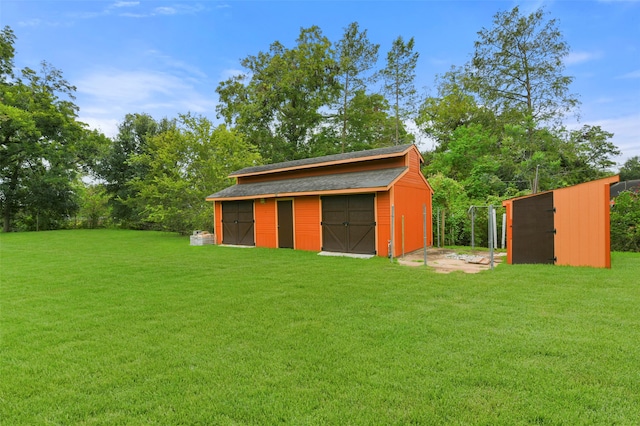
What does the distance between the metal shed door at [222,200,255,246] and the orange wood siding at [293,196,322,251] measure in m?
2.19

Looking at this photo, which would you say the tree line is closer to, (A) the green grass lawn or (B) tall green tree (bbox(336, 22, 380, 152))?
(B) tall green tree (bbox(336, 22, 380, 152))

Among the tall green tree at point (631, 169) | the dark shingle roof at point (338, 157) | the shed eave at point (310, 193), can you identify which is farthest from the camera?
the tall green tree at point (631, 169)

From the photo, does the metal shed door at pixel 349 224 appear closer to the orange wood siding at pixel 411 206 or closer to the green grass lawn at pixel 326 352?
the orange wood siding at pixel 411 206

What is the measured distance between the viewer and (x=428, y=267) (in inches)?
289

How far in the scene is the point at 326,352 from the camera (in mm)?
2975

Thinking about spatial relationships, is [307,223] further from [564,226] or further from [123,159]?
[123,159]

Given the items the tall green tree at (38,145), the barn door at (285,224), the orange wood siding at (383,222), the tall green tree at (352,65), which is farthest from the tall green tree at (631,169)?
the tall green tree at (38,145)

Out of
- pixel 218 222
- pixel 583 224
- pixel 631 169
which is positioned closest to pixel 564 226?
pixel 583 224

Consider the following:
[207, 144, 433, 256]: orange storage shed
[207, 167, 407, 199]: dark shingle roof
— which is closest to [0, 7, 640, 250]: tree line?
[207, 144, 433, 256]: orange storage shed

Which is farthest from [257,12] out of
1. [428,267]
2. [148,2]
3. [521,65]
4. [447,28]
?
[521,65]

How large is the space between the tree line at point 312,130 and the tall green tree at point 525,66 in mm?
54

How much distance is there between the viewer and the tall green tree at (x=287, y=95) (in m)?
23.7

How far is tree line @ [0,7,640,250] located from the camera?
16.2 m

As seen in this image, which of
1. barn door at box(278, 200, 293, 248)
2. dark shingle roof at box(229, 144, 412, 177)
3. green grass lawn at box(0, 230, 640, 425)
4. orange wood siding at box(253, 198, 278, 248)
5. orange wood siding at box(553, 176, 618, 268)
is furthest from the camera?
orange wood siding at box(253, 198, 278, 248)
